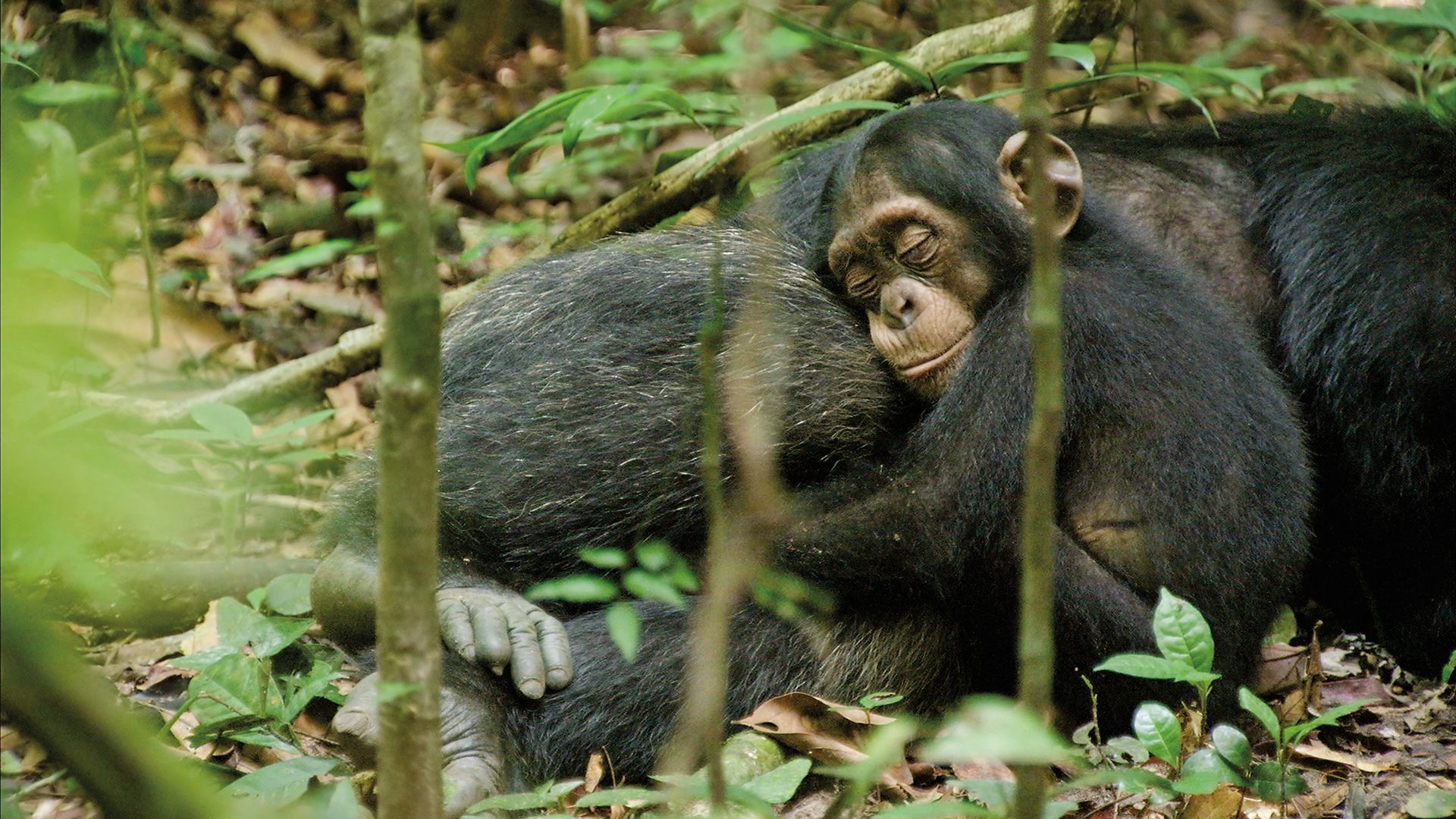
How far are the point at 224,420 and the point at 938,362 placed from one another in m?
1.98

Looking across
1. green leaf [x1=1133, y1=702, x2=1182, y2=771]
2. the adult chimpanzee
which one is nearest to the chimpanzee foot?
green leaf [x1=1133, y1=702, x2=1182, y2=771]

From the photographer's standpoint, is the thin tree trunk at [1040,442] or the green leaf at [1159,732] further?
the green leaf at [1159,732]

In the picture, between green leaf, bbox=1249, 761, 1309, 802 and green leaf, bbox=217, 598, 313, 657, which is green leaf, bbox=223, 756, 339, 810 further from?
green leaf, bbox=1249, 761, 1309, 802

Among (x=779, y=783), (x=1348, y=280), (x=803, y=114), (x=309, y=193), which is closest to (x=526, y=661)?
(x=779, y=783)

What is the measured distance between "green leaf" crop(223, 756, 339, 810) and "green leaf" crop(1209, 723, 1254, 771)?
1.72 metres

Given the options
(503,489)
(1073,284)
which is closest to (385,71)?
(503,489)

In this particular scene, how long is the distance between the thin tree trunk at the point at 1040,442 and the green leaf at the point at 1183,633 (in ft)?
3.80

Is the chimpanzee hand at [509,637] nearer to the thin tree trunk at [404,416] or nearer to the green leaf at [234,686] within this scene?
the green leaf at [234,686]

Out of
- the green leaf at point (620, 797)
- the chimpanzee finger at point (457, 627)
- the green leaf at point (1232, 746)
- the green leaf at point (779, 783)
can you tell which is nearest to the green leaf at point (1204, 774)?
the green leaf at point (1232, 746)

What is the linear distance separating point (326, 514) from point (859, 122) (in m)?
2.15

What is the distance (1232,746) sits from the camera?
8.14ft

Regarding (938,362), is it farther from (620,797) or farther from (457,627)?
(620,797)

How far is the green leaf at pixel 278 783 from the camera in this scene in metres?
2.40

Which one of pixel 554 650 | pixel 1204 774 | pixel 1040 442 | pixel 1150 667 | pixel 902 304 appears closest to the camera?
pixel 1040 442
